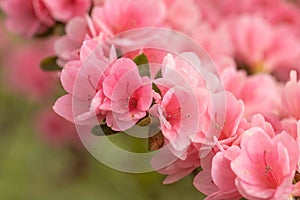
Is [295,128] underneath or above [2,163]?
above

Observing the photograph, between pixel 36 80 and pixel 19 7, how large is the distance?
0.73m

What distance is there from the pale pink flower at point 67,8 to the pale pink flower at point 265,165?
11.5 inches

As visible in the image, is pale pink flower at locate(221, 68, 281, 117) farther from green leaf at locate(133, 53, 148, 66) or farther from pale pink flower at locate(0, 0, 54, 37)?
pale pink flower at locate(0, 0, 54, 37)

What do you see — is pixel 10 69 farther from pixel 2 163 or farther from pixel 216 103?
pixel 216 103

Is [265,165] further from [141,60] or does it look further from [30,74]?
[30,74]

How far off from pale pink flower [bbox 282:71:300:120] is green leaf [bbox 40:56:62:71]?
26 centimetres

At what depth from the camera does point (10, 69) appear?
1618 millimetres

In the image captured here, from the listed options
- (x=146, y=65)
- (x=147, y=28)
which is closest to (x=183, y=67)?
(x=146, y=65)

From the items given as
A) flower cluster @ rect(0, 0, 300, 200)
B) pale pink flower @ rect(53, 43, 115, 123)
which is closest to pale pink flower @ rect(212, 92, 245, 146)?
flower cluster @ rect(0, 0, 300, 200)

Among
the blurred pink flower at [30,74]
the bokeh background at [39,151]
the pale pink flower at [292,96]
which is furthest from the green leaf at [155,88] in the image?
the blurred pink flower at [30,74]

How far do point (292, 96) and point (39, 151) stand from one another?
999mm

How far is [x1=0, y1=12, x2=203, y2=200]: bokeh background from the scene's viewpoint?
1.46 meters

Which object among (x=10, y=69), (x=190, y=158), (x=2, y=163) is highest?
(x=190, y=158)

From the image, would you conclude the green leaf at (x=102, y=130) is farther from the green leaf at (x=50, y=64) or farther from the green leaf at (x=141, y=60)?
the green leaf at (x=50, y=64)
